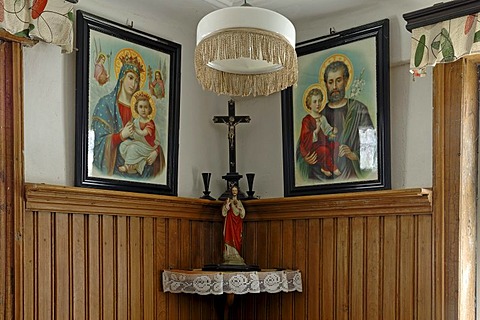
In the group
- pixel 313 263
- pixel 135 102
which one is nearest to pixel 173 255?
pixel 313 263

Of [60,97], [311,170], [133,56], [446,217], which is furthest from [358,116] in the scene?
[60,97]

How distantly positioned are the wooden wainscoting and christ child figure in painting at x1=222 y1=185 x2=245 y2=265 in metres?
0.17

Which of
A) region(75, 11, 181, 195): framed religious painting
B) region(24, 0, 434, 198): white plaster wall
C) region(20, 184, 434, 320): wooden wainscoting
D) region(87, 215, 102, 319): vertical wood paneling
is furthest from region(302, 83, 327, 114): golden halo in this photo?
region(87, 215, 102, 319): vertical wood paneling

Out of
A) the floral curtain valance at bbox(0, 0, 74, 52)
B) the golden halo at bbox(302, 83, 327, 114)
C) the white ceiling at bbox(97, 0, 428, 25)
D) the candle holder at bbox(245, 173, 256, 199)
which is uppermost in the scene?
the white ceiling at bbox(97, 0, 428, 25)

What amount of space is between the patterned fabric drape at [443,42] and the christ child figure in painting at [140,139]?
1472mm

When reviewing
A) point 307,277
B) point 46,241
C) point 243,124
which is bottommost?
point 307,277

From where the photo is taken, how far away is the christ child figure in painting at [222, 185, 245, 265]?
370cm

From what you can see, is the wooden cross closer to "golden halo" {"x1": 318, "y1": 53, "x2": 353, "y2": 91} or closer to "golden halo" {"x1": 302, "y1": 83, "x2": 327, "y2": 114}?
"golden halo" {"x1": 302, "y1": 83, "x2": 327, "y2": 114}

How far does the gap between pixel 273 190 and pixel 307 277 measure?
61 cm

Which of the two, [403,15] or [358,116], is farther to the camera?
[358,116]

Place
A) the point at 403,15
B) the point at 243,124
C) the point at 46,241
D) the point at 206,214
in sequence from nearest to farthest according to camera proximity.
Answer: the point at 46,241, the point at 403,15, the point at 206,214, the point at 243,124

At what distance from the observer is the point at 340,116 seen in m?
3.60

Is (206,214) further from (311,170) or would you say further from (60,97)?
(60,97)

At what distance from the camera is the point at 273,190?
3973mm
